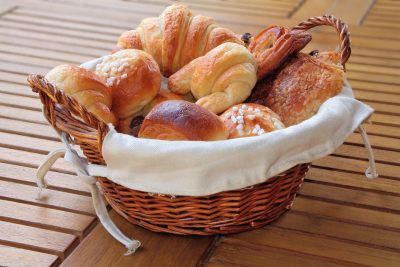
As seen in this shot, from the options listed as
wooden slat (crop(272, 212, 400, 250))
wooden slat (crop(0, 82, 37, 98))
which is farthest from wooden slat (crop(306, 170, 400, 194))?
wooden slat (crop(0, 82, 37, 98))

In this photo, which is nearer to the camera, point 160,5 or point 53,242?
point 53,242

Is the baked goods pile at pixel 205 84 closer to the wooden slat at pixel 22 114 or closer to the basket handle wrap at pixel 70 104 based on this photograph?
the basket handle wrap at pixel 70 104

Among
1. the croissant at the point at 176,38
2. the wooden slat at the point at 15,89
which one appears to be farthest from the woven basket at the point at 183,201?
the wooden slat at the point at 15,89

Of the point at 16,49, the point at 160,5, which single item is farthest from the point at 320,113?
the point at 160,5

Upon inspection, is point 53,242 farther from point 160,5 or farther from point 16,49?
point 160,5

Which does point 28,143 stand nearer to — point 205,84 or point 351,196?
point 205,84

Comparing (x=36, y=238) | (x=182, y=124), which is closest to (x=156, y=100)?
(x=182, y=124)
